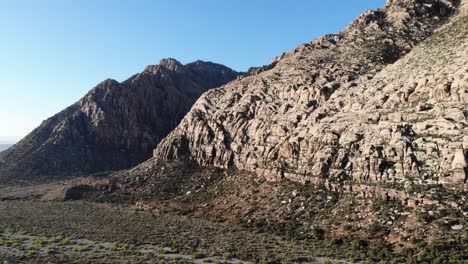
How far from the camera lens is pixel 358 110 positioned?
49.2m

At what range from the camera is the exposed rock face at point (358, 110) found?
3812 cm

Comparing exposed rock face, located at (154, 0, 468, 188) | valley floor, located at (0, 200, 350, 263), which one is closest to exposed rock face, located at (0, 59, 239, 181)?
exposed rock face, located at (154, 0, 468, 188)

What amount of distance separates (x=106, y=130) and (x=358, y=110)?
3315 inches

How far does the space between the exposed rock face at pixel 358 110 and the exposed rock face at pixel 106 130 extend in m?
38.1

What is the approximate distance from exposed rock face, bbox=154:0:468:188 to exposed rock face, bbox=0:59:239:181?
38066 mm

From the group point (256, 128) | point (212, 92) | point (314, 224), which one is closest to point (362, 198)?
point (314, 224)

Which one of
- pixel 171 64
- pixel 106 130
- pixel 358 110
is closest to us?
pixel 358 110

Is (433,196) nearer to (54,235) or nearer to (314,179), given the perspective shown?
(314,179)

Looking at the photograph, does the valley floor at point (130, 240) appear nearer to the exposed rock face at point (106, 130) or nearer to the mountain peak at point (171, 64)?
the exposed rock face at point (106, 130)

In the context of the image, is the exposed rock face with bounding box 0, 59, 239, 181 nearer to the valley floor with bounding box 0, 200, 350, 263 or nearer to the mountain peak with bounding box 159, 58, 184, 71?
the mountain peak with bounding box 159, 58, 184, 71

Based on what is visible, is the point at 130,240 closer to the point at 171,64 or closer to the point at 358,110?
the point at 358,110

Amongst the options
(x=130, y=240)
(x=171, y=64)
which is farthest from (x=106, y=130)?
(x=130, y=240)

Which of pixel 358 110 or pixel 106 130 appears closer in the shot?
pixel 358 110

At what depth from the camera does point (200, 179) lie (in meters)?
63.2
